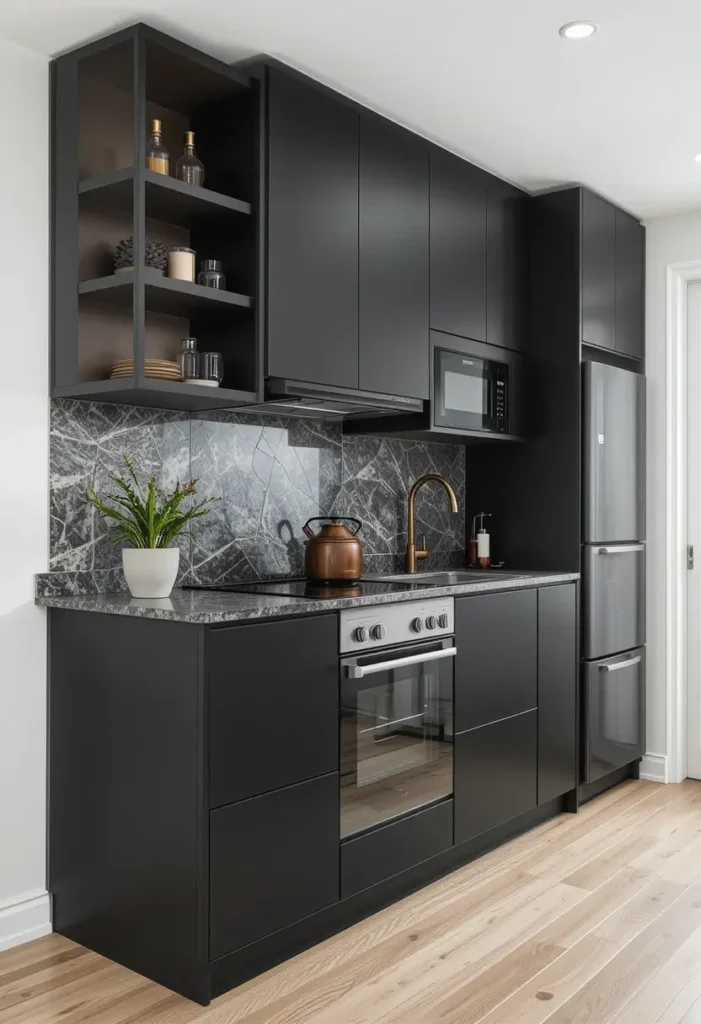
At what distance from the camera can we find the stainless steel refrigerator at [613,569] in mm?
3867

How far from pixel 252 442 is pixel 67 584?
86 centimetres

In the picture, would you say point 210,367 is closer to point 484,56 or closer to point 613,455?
point 484,56

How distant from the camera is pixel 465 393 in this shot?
3.63 metres

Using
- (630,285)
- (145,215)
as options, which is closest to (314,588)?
(145,215)

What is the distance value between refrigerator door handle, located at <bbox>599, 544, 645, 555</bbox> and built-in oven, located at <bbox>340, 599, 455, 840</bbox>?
114 cm

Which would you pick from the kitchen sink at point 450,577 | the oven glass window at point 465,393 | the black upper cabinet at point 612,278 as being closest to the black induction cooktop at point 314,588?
the kitchen sink at point 450,577

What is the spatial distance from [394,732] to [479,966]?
2.26ft

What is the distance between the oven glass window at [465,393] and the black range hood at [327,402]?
17cm

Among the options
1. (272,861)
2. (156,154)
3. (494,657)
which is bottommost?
(272,861)

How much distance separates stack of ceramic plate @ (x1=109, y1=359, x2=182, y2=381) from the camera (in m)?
2.56

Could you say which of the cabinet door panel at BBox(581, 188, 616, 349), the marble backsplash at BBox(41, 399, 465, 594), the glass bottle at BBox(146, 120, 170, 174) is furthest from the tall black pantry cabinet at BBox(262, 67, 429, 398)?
the cabinet door panel at BBox(581, 188, 616, 349)

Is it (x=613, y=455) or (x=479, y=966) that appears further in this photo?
(x=613, y=455)

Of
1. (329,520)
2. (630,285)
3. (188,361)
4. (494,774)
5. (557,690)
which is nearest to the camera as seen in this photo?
(188,361)

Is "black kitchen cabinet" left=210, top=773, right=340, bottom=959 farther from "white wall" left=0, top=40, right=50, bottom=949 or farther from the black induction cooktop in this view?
"white wall" left=0, top=40, right=50, bottom=949
